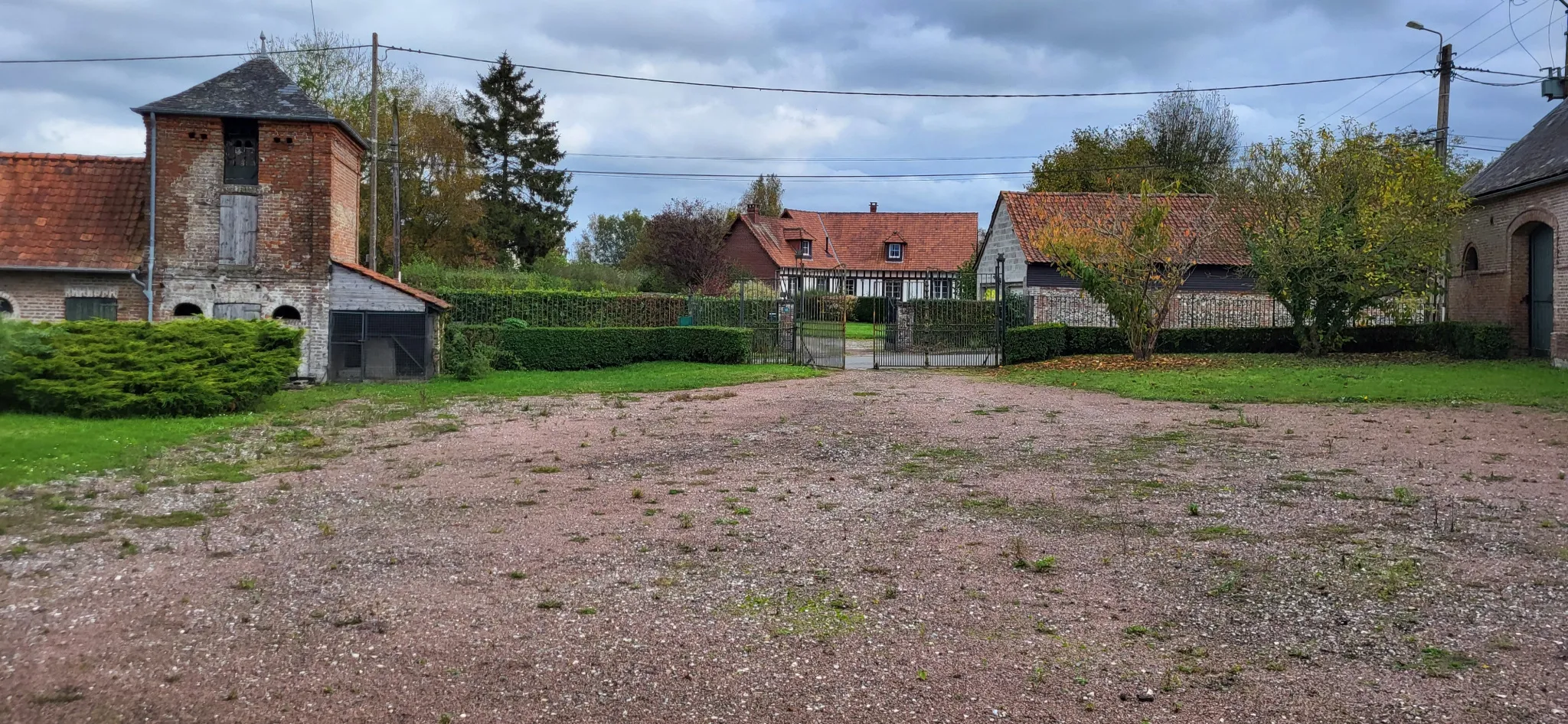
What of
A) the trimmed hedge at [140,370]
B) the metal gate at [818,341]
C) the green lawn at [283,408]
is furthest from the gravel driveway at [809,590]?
the metal gate at [818,341]

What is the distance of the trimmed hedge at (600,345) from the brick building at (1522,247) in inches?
719

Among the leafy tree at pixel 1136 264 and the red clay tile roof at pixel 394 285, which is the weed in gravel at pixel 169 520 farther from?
the leafy tree at pixel 1136 264

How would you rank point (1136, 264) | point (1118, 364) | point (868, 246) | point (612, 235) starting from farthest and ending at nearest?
point (612, 235) < point (868, 246) < point (1136, 264) < point (1118, 364)

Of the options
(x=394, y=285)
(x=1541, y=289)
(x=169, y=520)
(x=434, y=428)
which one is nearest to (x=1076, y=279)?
(x=1541, y=289)

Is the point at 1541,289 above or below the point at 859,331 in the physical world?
above

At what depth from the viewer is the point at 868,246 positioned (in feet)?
198

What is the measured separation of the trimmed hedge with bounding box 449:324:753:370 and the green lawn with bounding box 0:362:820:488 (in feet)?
1.45

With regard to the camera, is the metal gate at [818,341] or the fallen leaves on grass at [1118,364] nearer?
the fallen leaves on grass at [1118,364]

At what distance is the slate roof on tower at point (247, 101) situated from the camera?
20984mm

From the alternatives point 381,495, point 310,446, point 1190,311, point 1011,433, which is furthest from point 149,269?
point 1190,311

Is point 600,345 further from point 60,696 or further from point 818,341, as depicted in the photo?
point 60,696

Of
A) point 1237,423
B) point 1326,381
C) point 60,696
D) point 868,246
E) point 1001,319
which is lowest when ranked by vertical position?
point 60,696

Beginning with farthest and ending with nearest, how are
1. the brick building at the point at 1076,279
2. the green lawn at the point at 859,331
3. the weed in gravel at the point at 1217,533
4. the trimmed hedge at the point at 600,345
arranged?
the green lawn at the point at 859,331 < the brick building at the point at 1076,279 < the trimmed hedge at the point at 600,345 < the weed in gravel at the point at 1217,533

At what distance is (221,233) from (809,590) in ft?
64.7
